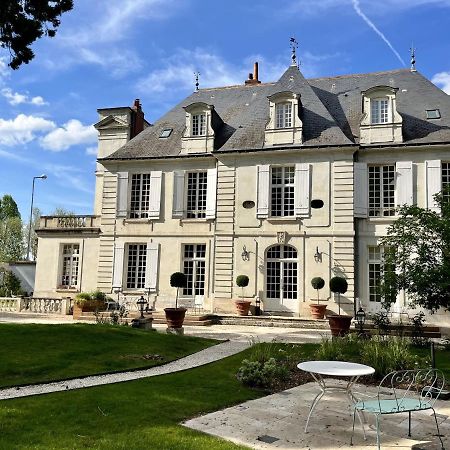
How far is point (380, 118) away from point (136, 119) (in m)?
12.0

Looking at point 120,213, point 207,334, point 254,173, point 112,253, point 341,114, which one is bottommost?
point 207,334

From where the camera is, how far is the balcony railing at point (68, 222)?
21.5m

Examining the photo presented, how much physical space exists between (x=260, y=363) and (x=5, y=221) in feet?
136

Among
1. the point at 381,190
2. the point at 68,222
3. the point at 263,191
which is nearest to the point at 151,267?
the point at 68,222

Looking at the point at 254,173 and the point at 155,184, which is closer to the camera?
the point at 254,173

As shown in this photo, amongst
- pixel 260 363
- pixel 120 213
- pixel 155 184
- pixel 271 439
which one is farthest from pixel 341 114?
pixel 271 439

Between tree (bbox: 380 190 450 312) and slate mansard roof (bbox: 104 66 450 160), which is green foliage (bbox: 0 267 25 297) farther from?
tree (bbox: 380 190 450 312)

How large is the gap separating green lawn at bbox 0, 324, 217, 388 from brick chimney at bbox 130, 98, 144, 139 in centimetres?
1420

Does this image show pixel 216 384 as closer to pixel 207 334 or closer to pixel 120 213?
pixel 207 334

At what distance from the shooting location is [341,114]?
1995cm

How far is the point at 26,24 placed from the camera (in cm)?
955

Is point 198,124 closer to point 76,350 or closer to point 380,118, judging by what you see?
point 380,118

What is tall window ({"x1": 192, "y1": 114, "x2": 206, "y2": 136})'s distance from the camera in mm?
20267

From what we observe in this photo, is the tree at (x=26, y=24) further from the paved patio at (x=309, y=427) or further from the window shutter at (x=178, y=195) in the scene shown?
the window shutter at (x=178, y=195)
